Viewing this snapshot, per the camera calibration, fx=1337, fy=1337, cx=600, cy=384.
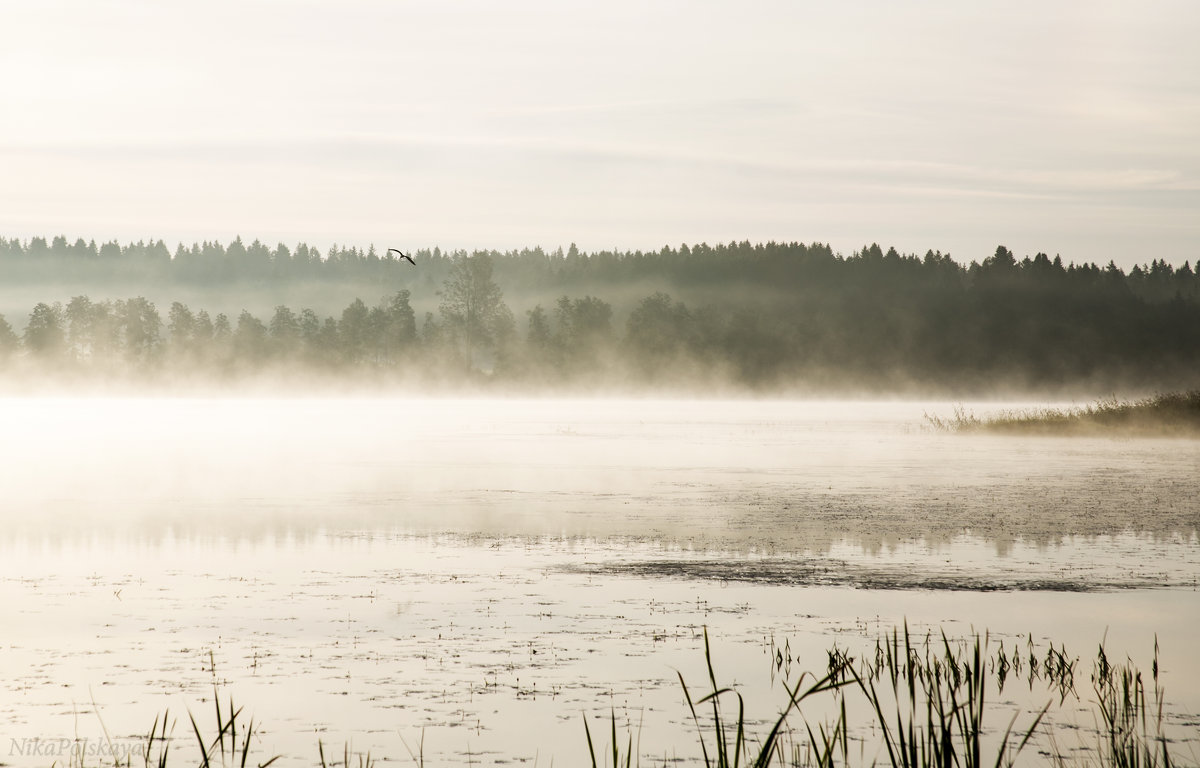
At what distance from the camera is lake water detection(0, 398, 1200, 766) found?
31.0 ft

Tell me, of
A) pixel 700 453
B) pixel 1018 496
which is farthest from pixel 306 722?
pixel 700 453

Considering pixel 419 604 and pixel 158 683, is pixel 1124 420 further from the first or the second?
pixel 158 683

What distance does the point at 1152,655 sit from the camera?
11.1 meters

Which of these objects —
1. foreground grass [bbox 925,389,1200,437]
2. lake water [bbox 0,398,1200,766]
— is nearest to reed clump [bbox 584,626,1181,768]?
lake water [bbox 0,398,1200,766]

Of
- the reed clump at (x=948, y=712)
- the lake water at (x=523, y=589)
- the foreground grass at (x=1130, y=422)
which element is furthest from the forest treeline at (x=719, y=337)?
the reed clump at (x=948, y=712)

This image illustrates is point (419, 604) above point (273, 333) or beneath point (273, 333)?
beneath

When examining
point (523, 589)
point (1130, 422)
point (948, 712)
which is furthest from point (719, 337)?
point (948, 712)

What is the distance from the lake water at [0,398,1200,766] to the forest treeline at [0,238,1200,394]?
112960mm

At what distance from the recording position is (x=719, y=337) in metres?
162

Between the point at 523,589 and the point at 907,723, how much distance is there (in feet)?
19.6

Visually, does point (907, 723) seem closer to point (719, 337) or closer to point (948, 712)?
point (948, 712)

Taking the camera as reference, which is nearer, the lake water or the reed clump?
the reed clump

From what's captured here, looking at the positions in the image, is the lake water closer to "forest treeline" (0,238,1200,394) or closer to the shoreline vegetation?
the shoreline vegetation

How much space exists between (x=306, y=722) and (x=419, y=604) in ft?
14.6
